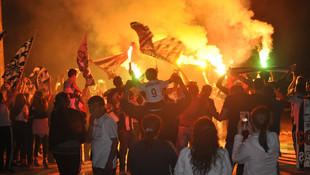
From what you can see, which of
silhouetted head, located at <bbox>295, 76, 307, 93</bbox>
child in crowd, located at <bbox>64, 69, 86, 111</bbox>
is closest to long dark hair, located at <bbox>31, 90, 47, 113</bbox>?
child in crowd, located at <bbox>64, 69, 86, 111</bbox>

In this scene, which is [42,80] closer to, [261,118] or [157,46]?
[157,46]

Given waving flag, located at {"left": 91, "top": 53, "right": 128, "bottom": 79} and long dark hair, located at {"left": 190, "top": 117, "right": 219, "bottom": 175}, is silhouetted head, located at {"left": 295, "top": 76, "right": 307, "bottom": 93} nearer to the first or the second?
long dark hair, located at {"left": 190, "top": 117, "right": 219, "bottom": 175}

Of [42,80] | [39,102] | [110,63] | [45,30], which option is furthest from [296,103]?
[45,30]

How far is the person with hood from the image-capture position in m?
4.08

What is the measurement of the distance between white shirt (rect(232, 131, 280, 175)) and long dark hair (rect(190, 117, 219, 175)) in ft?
1.73

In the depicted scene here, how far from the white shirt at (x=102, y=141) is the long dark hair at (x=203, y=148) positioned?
1.86 meters

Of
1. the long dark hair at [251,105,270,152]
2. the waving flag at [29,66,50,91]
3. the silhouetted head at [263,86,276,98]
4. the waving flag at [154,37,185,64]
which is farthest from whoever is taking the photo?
the waving flag at [29,66,50,91]

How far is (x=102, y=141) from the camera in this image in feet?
17.5

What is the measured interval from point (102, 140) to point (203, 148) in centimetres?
207

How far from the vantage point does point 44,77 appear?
1202 centimetres

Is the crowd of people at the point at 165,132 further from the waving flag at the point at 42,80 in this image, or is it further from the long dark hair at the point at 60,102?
the waving flag at the point at 42,80

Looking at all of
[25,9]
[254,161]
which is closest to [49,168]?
[254,161]

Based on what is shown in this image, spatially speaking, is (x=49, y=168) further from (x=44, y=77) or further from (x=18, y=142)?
(x=44, y=77)

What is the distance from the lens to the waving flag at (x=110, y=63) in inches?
456
